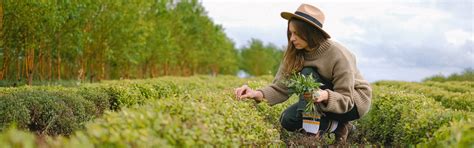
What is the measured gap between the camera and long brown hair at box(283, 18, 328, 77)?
5699mm

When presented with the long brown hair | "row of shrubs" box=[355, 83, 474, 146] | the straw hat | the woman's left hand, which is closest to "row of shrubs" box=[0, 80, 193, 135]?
the long brown hair

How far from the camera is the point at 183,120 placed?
4.02m

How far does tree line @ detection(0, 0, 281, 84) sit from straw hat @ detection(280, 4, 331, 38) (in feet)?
37.2

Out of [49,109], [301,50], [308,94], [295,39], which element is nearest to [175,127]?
[308,94]

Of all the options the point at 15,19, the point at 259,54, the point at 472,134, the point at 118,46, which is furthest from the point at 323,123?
the point at 259,54

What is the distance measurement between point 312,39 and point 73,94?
4368 mm

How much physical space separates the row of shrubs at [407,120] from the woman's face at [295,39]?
1322 mm

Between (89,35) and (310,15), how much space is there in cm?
1663

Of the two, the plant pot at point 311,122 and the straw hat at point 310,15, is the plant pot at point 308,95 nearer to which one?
the plant pot at point 311,122

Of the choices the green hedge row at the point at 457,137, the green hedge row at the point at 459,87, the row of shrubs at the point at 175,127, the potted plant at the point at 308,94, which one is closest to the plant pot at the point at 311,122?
the potted plant at the point at 308,94

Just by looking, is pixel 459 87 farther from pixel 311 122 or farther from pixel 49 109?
pixel 49 109

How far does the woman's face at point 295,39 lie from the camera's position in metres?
5.73

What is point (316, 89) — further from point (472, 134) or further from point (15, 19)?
point (15, 19)

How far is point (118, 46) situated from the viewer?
24281mm
